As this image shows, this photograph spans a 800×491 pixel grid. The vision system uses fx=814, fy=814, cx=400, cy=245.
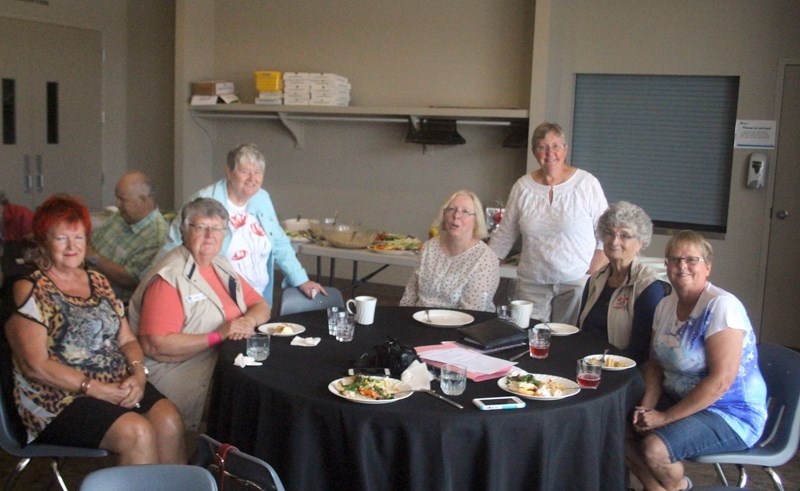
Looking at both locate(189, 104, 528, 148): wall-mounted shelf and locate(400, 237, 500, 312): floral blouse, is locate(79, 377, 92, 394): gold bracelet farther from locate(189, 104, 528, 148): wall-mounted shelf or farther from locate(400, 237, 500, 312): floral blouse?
locate(189, 104, 528, 148): wall-mounted shelf

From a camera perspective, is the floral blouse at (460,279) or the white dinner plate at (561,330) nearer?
the white dinner plate at (561,330)

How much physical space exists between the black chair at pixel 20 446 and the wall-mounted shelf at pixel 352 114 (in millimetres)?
4468

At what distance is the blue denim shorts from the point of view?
8.72 feet

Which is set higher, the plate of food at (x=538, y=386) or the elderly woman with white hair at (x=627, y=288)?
the elderly woman with white hair at (x=627, y=288)

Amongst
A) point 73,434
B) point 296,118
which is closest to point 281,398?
point 73,434

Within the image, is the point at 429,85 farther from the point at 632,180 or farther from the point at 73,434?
the point at 73,434

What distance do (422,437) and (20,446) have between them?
135 centimetres

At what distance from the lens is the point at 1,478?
3457 mm

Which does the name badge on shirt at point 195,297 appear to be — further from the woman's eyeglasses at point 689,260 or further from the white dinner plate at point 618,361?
the woman's eyeglasses at point 689,260

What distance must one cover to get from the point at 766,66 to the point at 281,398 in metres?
4.82

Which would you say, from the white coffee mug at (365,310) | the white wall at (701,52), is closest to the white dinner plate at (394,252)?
the white wall at (701,52)

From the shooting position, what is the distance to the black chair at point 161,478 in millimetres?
1755

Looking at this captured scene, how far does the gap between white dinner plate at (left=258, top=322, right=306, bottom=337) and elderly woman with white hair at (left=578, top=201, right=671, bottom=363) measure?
116 cm

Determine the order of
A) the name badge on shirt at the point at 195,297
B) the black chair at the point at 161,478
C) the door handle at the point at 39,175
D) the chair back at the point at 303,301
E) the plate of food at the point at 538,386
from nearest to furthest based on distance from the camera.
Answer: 1. the black chair at the point at 161,478
2. the plate of food at the point at 538,386
3. the name badge on shirt at the point at 195,297
4. the chair back at the point at 303,301
5. the door handle at the point at 39,175
